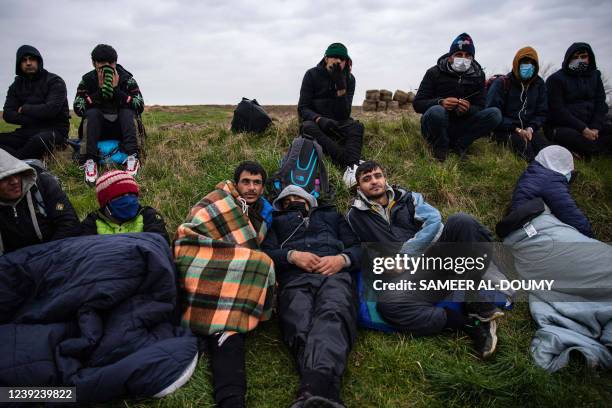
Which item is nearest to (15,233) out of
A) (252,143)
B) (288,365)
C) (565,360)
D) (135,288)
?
(135,288)

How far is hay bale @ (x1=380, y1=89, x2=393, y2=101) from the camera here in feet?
39.1

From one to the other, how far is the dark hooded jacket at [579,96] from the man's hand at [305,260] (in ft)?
16.5

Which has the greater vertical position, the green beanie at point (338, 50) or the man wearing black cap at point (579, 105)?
the green beanie at point (338, 50)

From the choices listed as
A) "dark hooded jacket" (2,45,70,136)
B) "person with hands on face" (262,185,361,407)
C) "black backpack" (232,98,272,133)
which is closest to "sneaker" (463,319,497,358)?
"person with hands on face" (262,185,361,407)

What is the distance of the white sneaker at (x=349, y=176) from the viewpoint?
4.91 meters

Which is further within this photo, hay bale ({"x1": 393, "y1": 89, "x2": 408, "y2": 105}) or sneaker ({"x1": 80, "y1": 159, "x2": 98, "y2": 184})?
hay bale ({"x1": 393, "y1": 89, "x2": 408, "y2": 105})

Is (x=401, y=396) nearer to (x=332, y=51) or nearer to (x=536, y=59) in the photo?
(x=332, y=51)

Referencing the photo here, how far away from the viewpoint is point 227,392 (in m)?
2.34

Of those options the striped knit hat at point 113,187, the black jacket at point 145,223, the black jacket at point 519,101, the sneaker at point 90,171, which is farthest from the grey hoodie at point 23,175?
the black jacket at point 519,101

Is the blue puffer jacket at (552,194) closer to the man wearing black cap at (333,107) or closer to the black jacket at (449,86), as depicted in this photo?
the black jacket at (449,86)

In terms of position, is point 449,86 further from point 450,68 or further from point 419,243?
point 419,243

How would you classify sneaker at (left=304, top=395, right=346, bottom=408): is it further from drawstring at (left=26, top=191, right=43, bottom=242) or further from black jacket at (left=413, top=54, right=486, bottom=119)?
black jacket at (left=413, top=54, right=486, bottom=119)

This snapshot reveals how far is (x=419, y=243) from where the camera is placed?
11.1ft

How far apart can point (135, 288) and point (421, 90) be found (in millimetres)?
4893
